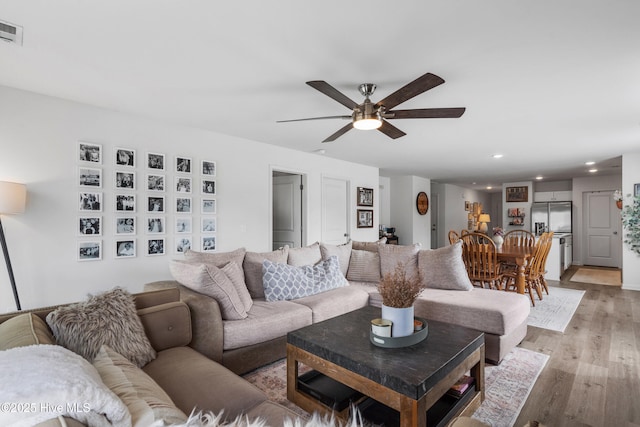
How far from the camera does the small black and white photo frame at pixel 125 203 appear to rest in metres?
3.37

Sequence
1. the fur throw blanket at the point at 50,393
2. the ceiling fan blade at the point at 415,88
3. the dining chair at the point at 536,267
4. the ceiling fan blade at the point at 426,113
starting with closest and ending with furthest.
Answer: the fur throw blanket at the point at 50,393
the ceiling fan blade at the point at 415,88
the ceiling fan blade at the point at 426,113
the dining chair at the point at 536,267

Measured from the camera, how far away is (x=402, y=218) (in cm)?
813

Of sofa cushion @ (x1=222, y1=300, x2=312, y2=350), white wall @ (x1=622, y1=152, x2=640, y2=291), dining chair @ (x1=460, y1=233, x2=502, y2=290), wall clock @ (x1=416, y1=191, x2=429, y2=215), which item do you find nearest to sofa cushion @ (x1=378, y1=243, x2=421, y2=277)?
dining chair @ (x1=460, y1=233, x2=502, y2=290)

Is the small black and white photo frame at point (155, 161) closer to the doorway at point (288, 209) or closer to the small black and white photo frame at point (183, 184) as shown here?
the small black and white photo frame at point (183, 184)

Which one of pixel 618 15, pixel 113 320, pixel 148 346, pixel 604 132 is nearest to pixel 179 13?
pixel 113 320

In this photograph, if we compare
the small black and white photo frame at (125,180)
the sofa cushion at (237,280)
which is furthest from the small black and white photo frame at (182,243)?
the sofa cushion at (237,280)

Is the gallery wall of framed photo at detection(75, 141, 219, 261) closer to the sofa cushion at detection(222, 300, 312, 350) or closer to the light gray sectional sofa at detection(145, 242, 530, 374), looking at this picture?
the light gray sectional sofa at detection(145, 242, 530, 374)

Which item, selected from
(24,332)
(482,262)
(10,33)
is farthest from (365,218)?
(24,332)

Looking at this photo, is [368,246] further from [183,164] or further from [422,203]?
[422,203]

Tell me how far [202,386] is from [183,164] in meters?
3.03

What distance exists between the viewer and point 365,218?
6762 mm

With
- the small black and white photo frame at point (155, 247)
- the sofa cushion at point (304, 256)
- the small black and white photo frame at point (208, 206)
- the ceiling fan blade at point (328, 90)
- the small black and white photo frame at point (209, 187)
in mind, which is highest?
the ceiling fan blade at point (328, 90)

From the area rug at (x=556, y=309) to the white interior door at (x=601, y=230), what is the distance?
395cm

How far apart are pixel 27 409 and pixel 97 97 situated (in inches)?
125
